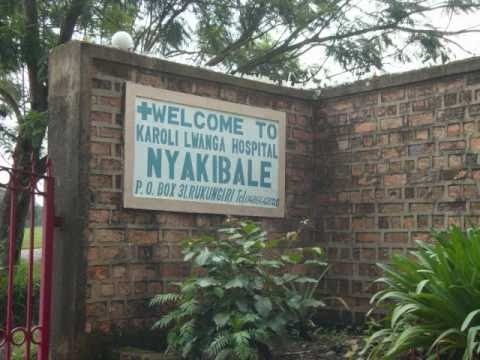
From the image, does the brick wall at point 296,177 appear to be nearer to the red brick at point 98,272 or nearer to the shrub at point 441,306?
the red brick at point 98,272

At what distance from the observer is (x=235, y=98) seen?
6.21 metres

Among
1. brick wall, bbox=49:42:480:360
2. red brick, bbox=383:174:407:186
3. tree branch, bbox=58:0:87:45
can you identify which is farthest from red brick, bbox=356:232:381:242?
tree branch, bbox=58:0:87:45

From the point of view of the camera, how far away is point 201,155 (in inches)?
231

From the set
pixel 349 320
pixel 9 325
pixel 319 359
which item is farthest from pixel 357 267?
pixel 9 325

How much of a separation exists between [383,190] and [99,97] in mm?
2558

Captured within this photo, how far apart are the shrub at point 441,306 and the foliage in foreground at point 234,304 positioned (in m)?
0.68

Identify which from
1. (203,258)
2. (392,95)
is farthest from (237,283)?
(392,95)

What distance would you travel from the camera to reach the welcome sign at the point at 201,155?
5488 millimetres

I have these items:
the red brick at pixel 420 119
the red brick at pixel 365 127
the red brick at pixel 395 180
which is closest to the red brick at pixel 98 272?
the red brick at pixel 395 180

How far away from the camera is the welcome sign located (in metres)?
5.49

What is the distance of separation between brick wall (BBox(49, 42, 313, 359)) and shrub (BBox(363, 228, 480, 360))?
1979 millimetres

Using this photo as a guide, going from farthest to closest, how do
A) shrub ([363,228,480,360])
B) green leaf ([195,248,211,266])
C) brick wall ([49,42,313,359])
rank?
brick wall ([49,42,313,359]) → green leaf ([195,248,211,266]) → shrub ([363,228,480,360])

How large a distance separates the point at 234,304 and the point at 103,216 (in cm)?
132

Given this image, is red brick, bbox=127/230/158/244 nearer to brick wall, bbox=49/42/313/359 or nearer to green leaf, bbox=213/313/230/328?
brick wall, bbox=49/42/313/359
